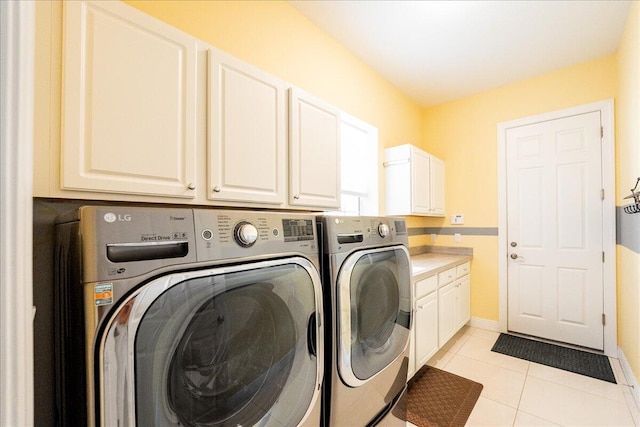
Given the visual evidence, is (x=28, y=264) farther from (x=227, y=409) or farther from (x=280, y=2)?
(x=280, y=2)

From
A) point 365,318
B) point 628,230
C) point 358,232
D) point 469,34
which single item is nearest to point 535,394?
point 628,230

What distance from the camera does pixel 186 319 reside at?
2.39 feet

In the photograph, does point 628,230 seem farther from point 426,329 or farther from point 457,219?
point 426,329

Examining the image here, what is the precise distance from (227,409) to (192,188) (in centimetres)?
77

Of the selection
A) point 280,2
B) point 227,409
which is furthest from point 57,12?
point 280,2

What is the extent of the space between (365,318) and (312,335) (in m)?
0.35

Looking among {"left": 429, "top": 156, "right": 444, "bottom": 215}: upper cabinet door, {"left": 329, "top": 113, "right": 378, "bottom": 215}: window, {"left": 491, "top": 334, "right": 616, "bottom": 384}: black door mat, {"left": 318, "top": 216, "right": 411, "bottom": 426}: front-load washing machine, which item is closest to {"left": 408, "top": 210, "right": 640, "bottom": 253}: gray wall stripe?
{"left": 429, "top": 156, "right": 444, "bottom": 215}: upper cabinet door

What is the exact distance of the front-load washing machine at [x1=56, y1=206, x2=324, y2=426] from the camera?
0.61 m

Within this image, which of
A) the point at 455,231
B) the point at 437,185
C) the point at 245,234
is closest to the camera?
the point at 245,234

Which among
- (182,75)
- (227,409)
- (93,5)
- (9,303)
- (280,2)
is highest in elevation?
(280,2)

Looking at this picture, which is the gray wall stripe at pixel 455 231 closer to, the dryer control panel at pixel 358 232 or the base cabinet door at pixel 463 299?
the base cabinet door at pixel 463 299

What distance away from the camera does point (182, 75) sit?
3.54 ft

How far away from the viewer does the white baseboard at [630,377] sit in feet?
6.23

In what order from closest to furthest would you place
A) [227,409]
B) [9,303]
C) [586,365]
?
[9,303], [227,409], [586,365]
